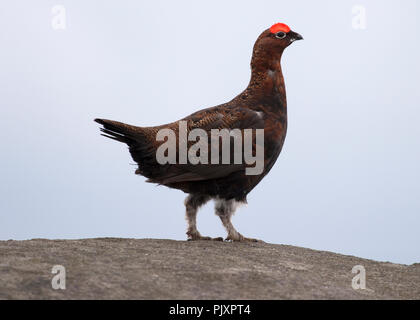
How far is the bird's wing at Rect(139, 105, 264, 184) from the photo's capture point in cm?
766

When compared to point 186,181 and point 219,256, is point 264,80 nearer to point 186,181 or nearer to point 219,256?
point 186,181

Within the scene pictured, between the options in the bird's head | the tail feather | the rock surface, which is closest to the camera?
the rock surface

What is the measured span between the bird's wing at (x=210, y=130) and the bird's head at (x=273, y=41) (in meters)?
0.89

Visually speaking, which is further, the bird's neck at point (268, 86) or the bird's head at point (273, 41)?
the bird's head at point (273, 41)

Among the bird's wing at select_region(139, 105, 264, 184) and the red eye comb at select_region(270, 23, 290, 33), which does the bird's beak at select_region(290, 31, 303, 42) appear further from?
the bird's wing at select_region(139, 105, 264, 184)

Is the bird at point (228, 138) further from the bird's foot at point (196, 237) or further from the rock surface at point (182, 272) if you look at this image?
the rock surface at point (182, 272)

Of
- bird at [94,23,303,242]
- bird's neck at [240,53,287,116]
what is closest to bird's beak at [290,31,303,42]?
bird at [94,23,303,242]

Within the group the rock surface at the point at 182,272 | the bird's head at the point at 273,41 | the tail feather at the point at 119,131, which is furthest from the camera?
the bird's head at the point at 273,41

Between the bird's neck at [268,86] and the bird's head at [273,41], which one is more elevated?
the bird's head at [273,41]

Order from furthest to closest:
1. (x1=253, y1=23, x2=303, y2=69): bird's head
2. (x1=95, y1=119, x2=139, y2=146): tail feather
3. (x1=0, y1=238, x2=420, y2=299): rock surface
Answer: (x1=253, y1=23, x2=303, y2=69): bird's head
(x1=95, y1=119, x2=139, y2=146): tail feather
(x1=0, y1=238, x2=420, y2=299): rock surface

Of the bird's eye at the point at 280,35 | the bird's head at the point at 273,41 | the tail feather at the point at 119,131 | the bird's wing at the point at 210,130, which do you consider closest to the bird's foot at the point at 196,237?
the bird's wing at the point at 210,130

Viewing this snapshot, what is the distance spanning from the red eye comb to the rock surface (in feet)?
→ 9.81

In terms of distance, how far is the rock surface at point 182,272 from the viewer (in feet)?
18.0

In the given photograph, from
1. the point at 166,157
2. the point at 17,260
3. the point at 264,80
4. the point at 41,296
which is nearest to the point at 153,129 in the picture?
the point at 166,157
